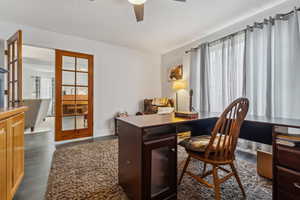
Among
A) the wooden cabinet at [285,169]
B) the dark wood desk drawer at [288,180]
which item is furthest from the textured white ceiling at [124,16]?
the dark wood desk drawer at [288,180]

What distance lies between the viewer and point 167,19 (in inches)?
106

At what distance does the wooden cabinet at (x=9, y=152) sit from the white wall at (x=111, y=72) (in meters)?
2.27

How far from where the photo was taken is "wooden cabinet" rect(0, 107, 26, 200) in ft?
3.60

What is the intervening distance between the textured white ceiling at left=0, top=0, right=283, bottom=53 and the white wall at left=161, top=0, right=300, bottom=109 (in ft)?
0.48

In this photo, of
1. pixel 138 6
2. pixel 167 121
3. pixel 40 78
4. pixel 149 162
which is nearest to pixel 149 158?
pixel 149 162

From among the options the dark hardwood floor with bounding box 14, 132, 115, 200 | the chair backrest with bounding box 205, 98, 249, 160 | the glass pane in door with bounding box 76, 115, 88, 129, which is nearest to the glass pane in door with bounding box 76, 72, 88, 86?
the glass pane in door with bounding box 76, 115, 88, 129

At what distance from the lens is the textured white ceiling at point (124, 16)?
2.24 metres

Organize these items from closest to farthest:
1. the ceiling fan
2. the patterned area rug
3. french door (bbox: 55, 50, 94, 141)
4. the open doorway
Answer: the patterned area rug → the ceiling fan → french door (bbox: 55, 50, 94, 141) → the open doorway

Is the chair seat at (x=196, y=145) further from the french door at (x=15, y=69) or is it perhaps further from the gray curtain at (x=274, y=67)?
the french door at (x=15, y=69)

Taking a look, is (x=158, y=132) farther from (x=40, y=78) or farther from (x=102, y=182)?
(x=40, y=78)

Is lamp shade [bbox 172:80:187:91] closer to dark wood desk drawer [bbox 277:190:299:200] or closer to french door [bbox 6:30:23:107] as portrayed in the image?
dark wood desk drawer [bbox 277:190:299:200]

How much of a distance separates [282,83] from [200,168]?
180 cm

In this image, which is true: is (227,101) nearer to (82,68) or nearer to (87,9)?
(87,9)

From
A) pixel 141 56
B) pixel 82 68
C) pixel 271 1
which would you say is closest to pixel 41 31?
pixel 82 68
